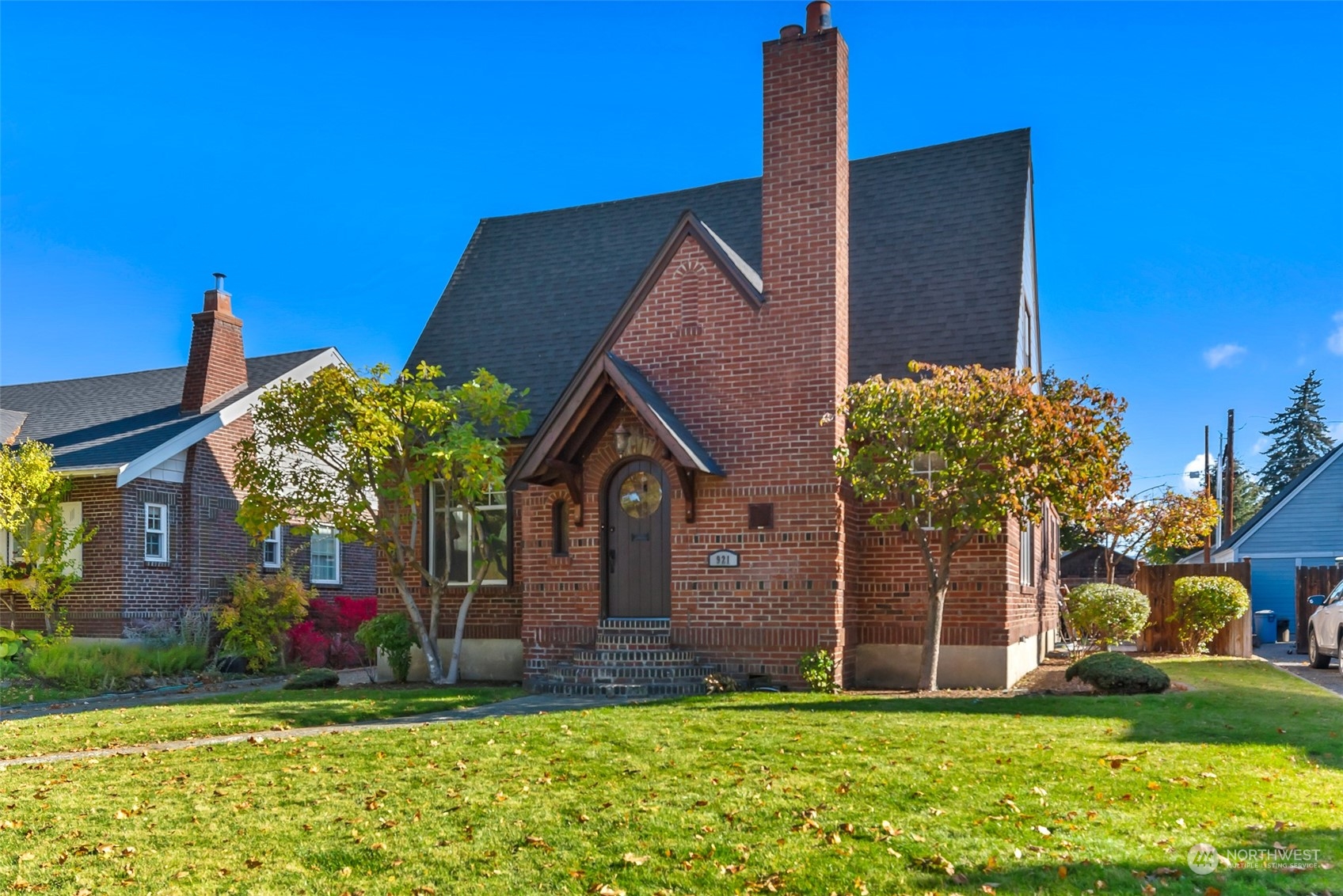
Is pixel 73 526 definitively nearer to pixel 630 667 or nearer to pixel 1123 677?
pixel 630 667

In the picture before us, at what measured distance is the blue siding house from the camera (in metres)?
31.5

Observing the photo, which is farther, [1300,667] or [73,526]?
[73,526]

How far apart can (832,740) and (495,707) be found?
4.94m

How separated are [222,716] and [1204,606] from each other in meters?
17.5

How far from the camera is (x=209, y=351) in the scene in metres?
24.1

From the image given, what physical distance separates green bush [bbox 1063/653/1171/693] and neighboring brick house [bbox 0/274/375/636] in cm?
1706

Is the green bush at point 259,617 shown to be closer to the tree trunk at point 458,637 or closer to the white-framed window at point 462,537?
the white-framed window at point 462,537

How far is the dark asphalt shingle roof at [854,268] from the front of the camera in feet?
53.1

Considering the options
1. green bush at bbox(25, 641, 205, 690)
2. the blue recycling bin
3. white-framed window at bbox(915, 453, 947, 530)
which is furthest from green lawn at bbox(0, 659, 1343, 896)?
the blue recycling bin

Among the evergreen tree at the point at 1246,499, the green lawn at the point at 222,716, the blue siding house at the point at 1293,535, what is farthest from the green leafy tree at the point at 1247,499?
the green lawn at the point at 222,716

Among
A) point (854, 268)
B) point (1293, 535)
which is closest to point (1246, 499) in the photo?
point (1293, 535)

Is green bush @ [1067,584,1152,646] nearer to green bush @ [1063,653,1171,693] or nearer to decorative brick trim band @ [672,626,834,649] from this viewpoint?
green bush @ [1063,653,1171,693]

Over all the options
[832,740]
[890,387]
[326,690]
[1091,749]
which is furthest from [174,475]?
[1091,749]

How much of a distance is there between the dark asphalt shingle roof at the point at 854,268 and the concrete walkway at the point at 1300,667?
6706 mm
